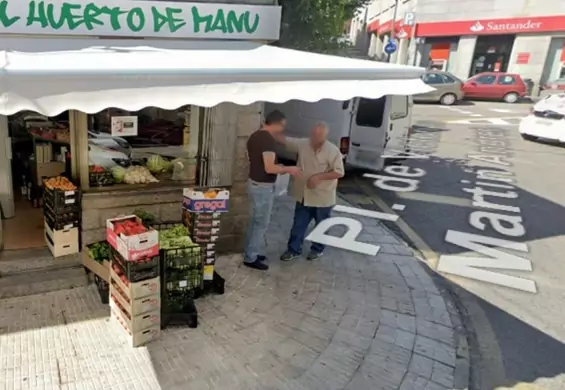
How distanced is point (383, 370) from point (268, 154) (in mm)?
2438

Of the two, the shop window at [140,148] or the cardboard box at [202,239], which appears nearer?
the cardboard box at [202,239]

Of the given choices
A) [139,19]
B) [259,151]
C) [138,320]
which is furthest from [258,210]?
[139,19]

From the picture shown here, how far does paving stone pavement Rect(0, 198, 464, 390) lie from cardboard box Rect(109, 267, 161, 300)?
506mm

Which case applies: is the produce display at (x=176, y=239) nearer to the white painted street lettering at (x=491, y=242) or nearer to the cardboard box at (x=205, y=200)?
the cardboard box at (x=205, y=200)

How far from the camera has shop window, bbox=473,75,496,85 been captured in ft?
79.9

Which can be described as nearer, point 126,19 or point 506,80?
point 126,19

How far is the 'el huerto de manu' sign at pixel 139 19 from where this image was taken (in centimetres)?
443

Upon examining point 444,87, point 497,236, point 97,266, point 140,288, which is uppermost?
point 444,87

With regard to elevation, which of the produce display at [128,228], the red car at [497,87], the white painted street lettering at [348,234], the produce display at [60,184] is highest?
the red car at [497,87]

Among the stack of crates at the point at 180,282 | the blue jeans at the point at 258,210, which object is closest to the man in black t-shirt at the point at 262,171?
the blue jeans at the point at 258,210

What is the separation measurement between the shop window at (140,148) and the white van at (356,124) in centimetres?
349

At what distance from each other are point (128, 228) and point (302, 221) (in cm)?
255

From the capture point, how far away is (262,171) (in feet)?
17.0

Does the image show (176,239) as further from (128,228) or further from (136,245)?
(136,245)
